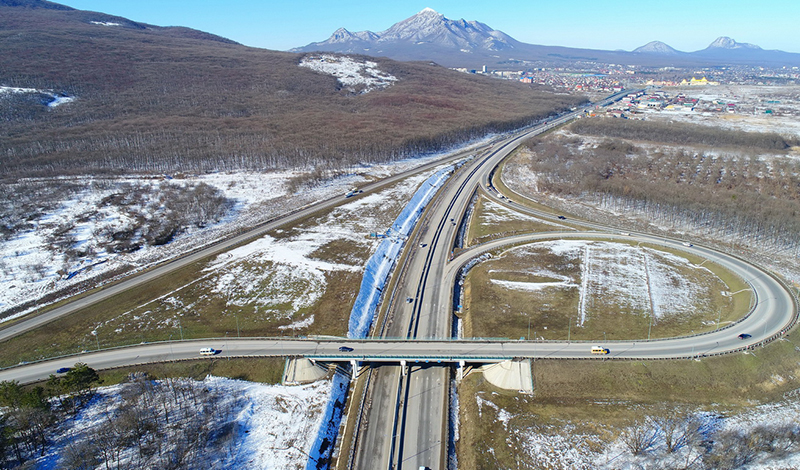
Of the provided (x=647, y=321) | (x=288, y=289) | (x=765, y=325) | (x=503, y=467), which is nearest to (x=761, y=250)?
(x=765, y=325)

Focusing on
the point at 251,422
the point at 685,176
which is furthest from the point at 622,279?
the point at 685,176

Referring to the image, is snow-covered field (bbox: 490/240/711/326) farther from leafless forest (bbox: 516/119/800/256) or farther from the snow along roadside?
leafless forest (bbox: 516/119/800/256)

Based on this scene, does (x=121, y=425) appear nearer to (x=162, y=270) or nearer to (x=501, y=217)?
(x=162, y=270)

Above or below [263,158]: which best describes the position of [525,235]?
below

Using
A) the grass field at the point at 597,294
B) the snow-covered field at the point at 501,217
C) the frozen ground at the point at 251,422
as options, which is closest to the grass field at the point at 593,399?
the grass field at the point at 597,294

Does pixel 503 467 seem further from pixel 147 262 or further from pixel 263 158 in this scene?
pixel 263 158

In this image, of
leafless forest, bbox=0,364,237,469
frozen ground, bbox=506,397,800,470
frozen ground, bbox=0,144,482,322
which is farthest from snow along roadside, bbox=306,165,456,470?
frozen ground, bbox=506,397,800,470

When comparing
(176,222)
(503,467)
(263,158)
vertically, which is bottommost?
(503,467)
